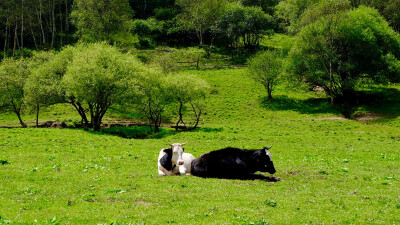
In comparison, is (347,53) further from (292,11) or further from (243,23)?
(292,11)

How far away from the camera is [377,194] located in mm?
13219

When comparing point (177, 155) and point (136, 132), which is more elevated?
point (177, 155)

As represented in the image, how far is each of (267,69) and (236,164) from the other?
55.9 meters

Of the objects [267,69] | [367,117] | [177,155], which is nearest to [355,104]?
[367,117]

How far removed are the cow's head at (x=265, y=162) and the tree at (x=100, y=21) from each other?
74.6 meters

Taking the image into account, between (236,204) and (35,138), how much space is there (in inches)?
1246

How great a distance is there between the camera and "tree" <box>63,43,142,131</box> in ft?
144

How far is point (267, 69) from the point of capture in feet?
227

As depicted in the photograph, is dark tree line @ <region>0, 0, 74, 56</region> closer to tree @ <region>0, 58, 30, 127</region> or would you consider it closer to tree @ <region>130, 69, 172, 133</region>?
tree @ <region>0, 58, 30, 127</region>

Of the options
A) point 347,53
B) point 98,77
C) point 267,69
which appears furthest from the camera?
point 267,69

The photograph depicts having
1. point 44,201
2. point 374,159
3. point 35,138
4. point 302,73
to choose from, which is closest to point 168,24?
point 302,73

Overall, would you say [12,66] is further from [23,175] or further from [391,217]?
[391,217]

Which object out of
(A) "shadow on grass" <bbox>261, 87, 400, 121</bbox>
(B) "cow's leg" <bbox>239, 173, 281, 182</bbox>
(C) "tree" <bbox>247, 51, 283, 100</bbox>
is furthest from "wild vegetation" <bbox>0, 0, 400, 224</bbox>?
(B) "cow's leg" <bbox>239, 173, 281, 182</bbox>

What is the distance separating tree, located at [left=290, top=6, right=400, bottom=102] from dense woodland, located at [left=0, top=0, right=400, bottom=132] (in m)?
0.21
